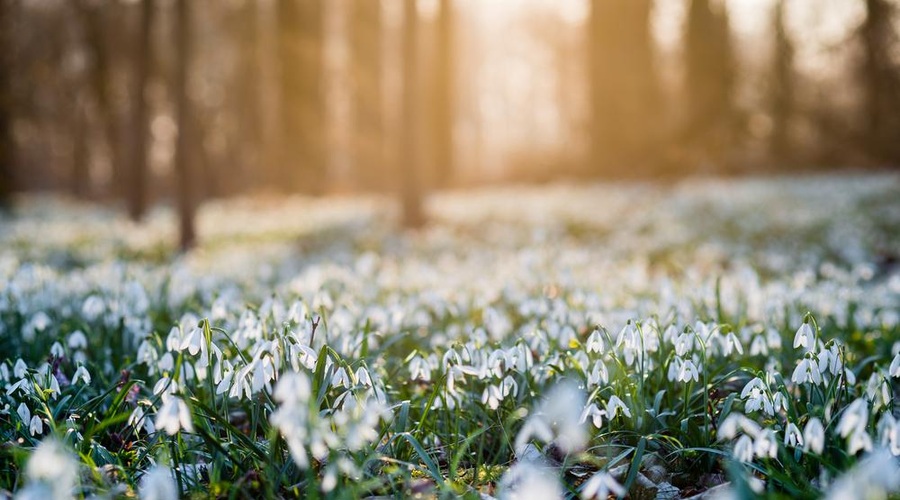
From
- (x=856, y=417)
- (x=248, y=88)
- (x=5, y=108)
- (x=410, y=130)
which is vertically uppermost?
(x=248, y=88)

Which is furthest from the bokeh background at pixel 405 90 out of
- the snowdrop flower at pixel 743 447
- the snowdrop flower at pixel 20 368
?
the snowdrop flower at pixel 743 447

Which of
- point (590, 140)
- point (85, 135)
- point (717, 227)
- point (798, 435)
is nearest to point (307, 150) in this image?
point (590, 140)

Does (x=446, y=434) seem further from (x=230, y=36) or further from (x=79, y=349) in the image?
(x=230, y=36)

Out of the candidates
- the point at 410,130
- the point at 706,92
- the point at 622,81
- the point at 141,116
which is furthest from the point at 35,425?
the point at 706,92

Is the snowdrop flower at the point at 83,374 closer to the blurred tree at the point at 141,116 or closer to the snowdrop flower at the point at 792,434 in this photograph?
the snowdrop flower at the point at 792,434

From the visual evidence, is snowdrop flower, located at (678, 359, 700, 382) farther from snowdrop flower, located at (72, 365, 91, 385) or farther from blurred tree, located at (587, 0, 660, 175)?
blurred tree, located at (587, 0, 660, 175)

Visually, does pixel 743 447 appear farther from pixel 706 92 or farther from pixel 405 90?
pixel 706 92

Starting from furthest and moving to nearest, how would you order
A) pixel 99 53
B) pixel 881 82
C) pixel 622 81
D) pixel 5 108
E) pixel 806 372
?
pixel 881 82 < pixel 99 53 < pixel 5 108 < pixel 622 81 < pixel 806 372
